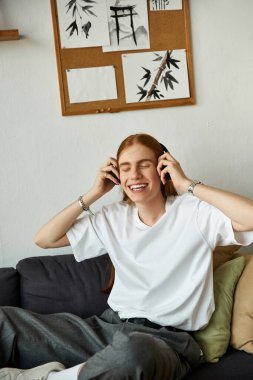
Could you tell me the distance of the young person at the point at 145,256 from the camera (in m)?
1.63

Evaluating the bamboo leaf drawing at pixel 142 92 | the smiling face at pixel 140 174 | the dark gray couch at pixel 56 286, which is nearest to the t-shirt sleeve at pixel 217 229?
the smiling face at pixel 140 174

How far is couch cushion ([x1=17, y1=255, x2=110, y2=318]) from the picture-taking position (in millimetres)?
1982

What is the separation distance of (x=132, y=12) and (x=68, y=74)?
1.32 feet

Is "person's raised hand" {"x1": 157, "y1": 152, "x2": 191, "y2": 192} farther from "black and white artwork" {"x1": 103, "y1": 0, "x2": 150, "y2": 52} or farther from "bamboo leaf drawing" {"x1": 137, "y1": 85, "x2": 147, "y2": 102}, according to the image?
"black and white artwork" {"x1": 103, "y1": 0, "x2": 150, "y2": 52}

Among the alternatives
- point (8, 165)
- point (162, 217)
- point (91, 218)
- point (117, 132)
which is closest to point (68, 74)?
point (117, 132)

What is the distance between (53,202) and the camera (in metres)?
2.26

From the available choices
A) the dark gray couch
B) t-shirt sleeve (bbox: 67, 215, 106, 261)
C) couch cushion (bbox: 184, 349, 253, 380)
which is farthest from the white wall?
couch cushion (bbox: 184, 349, 253, 380)

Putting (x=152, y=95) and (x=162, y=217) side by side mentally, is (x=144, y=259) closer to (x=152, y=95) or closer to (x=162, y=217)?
(x=162, y=217)

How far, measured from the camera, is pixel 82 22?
2158 millimetres

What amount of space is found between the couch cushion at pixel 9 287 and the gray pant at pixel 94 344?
0.21 meters

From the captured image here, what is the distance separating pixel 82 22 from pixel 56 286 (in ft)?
3.79

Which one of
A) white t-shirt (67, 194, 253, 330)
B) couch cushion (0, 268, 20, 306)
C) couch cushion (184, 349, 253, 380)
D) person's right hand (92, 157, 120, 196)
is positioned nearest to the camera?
couch cushion (184, 349, 253, 380)

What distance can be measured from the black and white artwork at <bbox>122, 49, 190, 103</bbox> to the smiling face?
52 cm

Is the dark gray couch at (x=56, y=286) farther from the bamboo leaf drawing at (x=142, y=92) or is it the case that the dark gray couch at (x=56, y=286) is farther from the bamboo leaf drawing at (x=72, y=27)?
the bamboo leaf drawing at (x=72, y=27)
